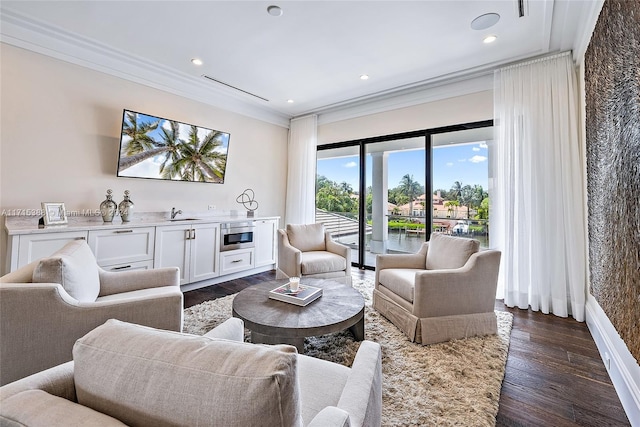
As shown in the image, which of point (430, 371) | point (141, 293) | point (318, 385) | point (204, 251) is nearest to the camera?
point (318, 385)

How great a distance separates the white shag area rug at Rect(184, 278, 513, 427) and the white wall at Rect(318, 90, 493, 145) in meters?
2.47

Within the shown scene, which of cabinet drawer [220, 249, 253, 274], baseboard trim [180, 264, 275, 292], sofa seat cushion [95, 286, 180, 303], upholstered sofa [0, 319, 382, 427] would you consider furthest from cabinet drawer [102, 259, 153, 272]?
upholstered sofa [0, 319, 382, 427]

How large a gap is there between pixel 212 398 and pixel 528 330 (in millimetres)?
2941

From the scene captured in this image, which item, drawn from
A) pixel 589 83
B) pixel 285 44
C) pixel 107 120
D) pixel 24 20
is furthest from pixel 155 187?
pixel 589 83

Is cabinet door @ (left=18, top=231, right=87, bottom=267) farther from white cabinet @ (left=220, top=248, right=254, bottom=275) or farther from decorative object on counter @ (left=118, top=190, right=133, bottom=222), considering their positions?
white cabinet @ (left=220, top=248, right=254, bottom=275)

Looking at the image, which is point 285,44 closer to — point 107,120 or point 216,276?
point 107,120

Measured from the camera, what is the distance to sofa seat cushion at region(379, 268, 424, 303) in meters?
2.38

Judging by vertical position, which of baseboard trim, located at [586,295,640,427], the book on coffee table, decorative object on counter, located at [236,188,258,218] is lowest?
baseboard trim, located at [586,295,640,427]

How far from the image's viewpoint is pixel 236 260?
4.02m

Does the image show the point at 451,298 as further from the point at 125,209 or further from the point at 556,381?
the point at 125,209

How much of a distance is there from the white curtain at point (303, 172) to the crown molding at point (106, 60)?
99 cm

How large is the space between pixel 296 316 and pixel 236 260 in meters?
2.37

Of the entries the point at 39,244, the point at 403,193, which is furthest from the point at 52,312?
the point at 403,193

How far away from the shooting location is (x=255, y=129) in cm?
484
